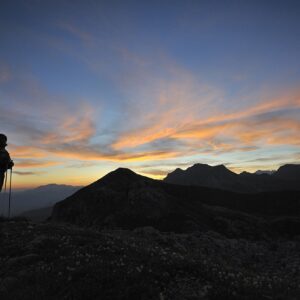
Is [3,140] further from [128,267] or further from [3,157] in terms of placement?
[128,267]

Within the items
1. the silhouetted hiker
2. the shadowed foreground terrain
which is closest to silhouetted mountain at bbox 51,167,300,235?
the shadowed foreground terrain

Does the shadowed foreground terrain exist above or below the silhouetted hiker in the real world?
below

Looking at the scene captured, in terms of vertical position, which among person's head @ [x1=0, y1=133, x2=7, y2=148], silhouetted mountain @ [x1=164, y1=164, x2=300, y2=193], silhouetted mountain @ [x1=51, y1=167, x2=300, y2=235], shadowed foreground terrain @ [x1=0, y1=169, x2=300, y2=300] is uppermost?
silhouetted mountain @ [x1=164, y1=164, x2=300, y2=193]

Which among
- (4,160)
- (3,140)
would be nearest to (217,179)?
(4,160)

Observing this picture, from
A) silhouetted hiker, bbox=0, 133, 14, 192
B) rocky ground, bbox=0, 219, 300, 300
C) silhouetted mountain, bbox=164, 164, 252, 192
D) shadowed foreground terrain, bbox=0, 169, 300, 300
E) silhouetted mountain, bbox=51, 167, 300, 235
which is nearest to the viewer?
rocky ground, bbox=0, 219, 300, 300

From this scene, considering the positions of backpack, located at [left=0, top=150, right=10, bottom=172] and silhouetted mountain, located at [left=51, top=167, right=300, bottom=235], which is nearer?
backpack, located at [left=0, top=150, right=10, bottom=172]

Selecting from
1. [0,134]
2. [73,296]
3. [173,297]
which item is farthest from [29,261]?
[0,134]

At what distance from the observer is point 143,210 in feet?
A: 168

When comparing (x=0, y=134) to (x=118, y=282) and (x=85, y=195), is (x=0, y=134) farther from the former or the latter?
(x=85, y=195)

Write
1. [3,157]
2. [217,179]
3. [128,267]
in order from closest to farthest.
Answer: [128,267], [3,157], [217,179]

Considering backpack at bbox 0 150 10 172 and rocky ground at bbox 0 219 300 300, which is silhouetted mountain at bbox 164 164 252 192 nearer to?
backpack at bbox 0 150 10 172

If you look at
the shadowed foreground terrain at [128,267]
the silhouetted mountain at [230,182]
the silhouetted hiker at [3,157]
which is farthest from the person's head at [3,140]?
the silhouetted mountain at [230,182]

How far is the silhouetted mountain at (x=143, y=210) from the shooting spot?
47.9 m

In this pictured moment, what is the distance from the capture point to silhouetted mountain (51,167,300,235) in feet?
157
